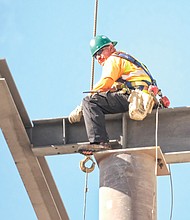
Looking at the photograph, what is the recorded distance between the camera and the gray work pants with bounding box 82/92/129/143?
16125 millimetres

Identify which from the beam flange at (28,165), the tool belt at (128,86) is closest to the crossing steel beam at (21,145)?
the beam flange at (28,165)

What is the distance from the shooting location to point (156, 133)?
52.2 feet

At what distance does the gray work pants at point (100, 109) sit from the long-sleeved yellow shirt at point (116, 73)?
175 mm

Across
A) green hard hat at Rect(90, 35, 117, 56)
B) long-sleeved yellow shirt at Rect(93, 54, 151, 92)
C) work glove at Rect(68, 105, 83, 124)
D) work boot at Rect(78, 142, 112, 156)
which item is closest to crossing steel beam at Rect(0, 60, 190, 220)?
work glove at Rect(68, 105, 83, 124)

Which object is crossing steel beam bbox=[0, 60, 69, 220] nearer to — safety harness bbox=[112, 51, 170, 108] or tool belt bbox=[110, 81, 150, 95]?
tool belt bbox=[110, 81, 150, 95]

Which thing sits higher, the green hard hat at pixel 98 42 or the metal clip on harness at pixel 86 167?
the green hard hat at pixel 98 42

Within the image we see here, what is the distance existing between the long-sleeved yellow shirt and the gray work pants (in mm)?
175

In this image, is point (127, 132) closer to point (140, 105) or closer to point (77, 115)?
point (140, 105)

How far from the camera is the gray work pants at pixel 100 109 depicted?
635 inches

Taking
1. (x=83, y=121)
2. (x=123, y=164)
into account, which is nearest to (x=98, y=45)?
(x=83, y=121)

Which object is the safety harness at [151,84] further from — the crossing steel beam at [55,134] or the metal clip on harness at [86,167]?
the metal clip on harness at [86,167]

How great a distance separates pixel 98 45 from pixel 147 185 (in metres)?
3.29

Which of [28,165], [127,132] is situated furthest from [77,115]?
[28,165]

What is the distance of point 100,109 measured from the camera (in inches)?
645
